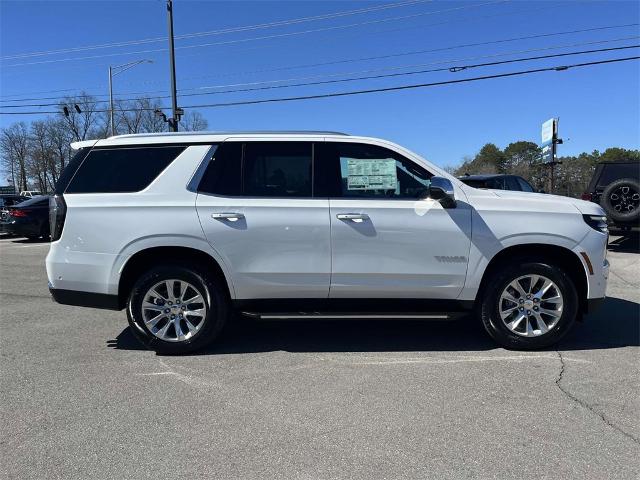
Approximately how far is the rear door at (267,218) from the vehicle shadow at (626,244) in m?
9.36

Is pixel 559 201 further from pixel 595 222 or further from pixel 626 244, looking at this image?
pixel 626 244

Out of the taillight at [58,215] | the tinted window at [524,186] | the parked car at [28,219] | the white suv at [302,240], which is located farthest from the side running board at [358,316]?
the parked car at [28,219]

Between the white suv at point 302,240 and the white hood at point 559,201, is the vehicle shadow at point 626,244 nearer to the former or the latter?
the white hood at point 559,201

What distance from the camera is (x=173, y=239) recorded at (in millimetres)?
4590

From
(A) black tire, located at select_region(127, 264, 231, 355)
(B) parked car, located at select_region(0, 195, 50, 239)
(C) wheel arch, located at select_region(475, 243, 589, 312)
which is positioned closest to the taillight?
(A) black tire, located at select_region(127, 264, 231, 355)

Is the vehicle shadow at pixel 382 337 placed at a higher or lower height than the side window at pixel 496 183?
lower

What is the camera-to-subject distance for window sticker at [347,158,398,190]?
186 inches

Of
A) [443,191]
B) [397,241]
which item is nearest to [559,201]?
[443,191]

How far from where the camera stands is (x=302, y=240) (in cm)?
457

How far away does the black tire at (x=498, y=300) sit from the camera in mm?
4623

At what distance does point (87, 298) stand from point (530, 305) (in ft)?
13.9

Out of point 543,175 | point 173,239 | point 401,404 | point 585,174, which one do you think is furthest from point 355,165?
point 543,175

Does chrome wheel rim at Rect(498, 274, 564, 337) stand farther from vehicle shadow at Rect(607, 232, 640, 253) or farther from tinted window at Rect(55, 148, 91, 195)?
vehicle shadow at Rect(607, 232, 640, 253)

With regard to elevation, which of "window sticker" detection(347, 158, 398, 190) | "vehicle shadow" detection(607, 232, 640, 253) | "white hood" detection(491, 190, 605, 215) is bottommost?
"vehicle shadow" detection(607, 232, 640, 253)
